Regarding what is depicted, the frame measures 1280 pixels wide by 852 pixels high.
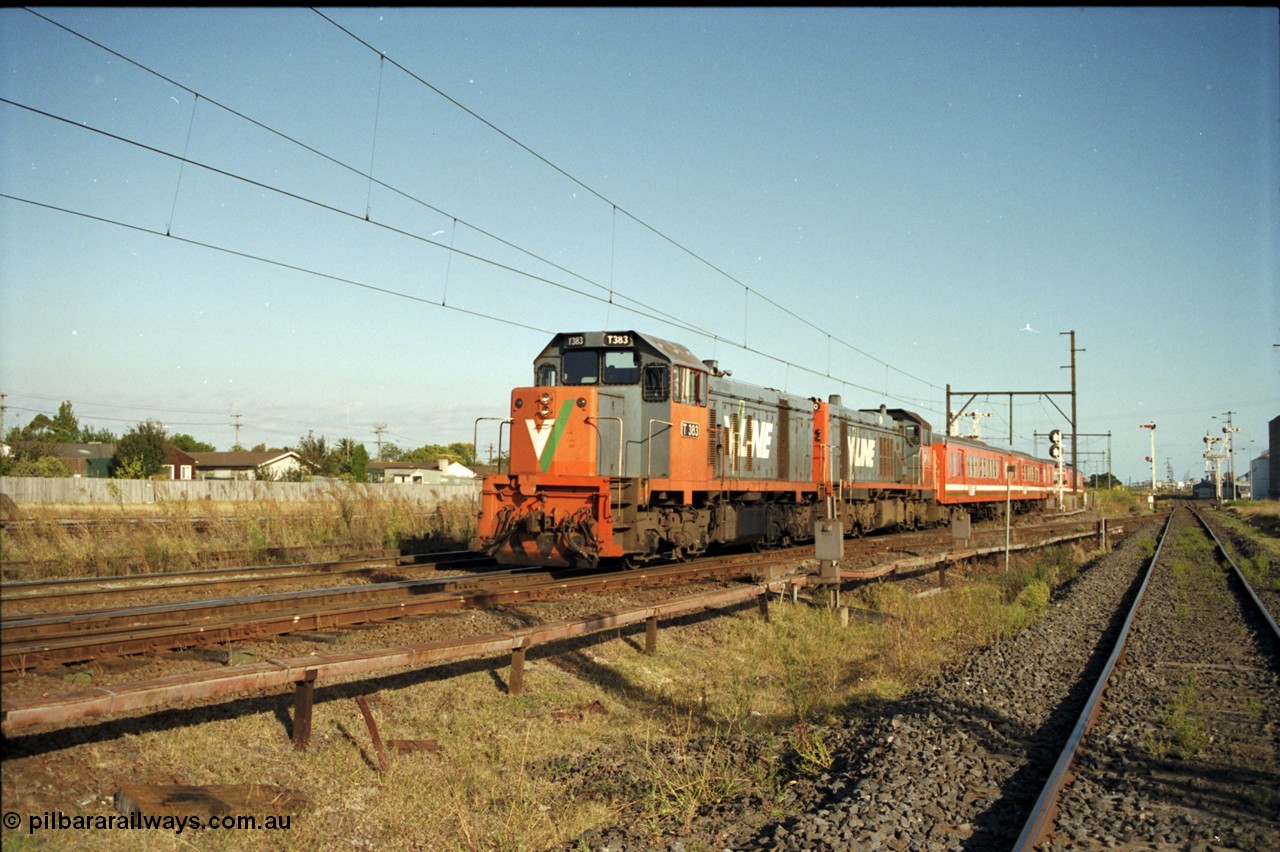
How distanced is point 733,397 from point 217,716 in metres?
Answer: 11.5

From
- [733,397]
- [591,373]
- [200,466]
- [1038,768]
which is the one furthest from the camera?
[200,466]

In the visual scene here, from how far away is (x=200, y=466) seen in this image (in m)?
76.9

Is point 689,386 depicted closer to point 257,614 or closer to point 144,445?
point 257,614

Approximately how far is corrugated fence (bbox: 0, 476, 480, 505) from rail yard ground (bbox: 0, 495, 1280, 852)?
42.3ft

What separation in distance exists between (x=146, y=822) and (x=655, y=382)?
10049 mm

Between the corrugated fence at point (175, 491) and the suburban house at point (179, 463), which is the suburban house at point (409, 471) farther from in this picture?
the corrugated fence at point (175, 491)

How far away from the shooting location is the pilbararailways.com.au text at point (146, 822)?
463cm

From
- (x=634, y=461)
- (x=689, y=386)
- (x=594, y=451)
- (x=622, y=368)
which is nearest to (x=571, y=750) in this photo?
(x=594, y=451)

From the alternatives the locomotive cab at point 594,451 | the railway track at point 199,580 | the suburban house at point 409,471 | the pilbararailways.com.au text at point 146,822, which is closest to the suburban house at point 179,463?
the suburban house at point 409,471

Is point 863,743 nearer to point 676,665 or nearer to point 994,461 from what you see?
point 676,665

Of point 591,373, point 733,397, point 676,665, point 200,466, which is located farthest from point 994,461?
point 200,466

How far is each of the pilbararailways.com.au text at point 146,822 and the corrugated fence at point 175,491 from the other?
585 inches

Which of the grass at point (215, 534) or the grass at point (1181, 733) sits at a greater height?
the grass at point (215, 534)

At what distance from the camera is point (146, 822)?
16.1ft
